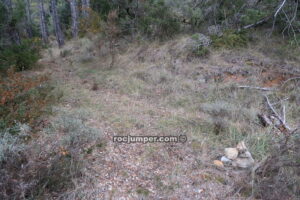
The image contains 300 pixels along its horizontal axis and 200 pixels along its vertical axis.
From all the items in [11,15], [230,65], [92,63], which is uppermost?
[11,15]

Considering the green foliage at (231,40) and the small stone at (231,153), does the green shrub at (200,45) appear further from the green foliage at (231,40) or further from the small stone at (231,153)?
the small stone at (231,153)

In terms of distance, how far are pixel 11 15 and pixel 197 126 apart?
6280mm

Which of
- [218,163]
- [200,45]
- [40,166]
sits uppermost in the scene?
[200,45]

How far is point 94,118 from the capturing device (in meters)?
3.57

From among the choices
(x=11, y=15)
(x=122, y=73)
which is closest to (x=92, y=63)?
(x=122, y=73)

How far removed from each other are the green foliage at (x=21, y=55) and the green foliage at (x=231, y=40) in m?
5.91

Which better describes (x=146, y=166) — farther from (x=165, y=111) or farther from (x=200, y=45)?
(x=200, y=45)

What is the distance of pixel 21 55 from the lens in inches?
236

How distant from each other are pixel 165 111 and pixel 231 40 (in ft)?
12.6

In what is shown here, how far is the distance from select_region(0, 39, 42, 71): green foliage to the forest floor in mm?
548

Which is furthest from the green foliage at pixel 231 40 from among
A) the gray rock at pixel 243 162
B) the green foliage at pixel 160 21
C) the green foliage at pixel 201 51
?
the gray rock at pixel 243 162

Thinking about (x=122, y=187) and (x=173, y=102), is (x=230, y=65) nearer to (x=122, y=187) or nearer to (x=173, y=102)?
(x=173, y=102)

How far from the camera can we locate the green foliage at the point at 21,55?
5277 millimetres

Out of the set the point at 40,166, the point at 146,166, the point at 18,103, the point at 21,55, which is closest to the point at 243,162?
the point at 146,166
